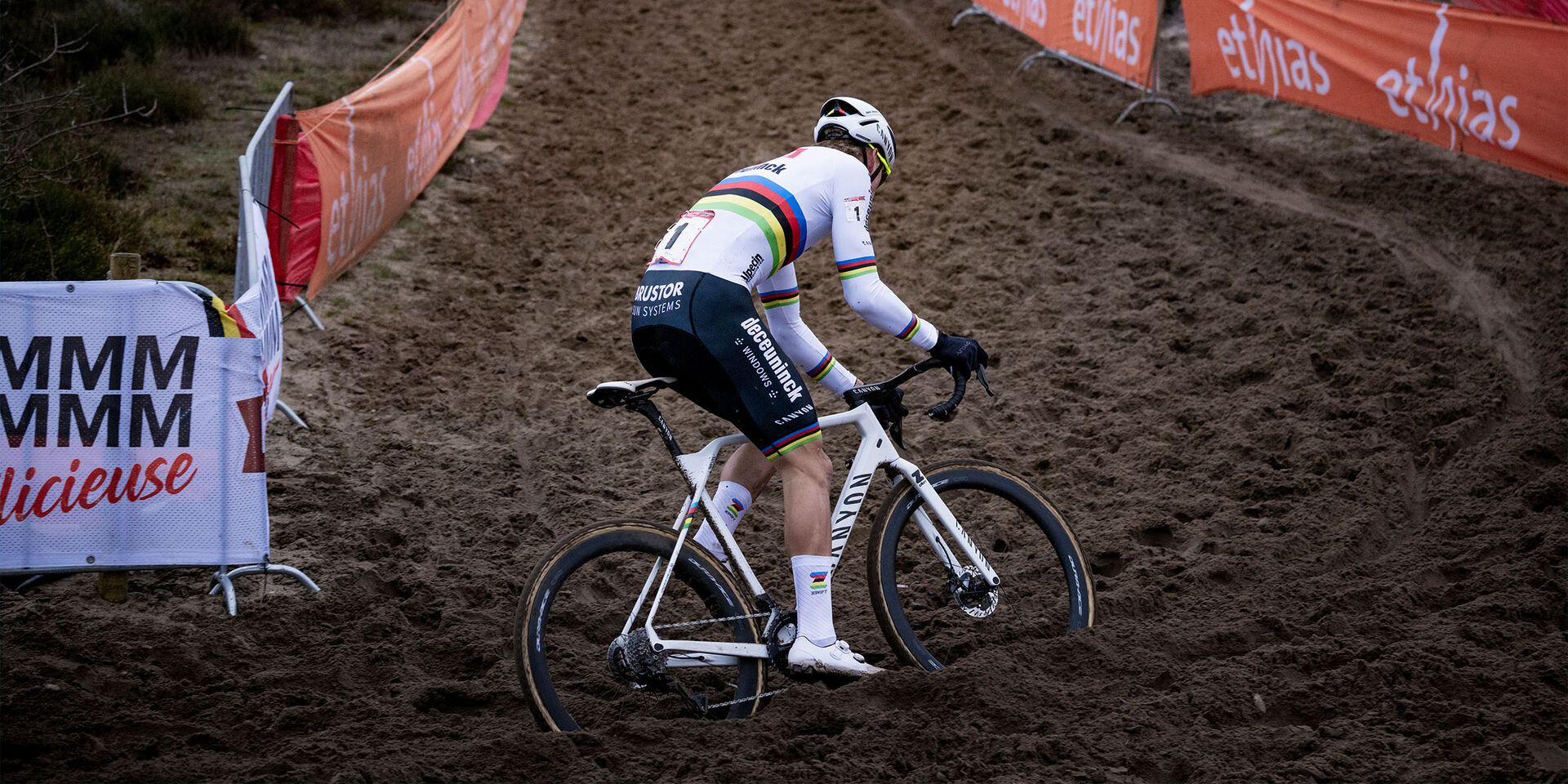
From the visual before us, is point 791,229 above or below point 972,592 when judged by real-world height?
above

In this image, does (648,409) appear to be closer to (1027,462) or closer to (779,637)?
(779,637)

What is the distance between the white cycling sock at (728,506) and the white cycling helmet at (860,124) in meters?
1.37

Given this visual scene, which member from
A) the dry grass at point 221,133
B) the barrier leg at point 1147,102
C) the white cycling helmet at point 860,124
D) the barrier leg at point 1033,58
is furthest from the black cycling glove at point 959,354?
the barrier leg at point 1033,58

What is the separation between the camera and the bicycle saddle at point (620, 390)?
389cm

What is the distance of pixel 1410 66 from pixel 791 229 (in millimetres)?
6726

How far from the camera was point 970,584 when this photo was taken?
4.39 m

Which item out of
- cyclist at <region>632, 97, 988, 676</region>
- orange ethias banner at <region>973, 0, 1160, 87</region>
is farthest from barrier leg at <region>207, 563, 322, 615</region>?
orange ethias banner at <region>973, 0, 1160, 87</region>

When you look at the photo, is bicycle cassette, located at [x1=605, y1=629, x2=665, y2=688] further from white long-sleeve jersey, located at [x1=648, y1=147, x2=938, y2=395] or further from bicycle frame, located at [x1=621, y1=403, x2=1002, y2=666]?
white long-sleeve jersey, located at [x1=648, y1=147, x2=938, y2=395]

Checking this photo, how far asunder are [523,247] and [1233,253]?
582 centimetres

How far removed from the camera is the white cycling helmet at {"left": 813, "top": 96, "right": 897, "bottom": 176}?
443cm

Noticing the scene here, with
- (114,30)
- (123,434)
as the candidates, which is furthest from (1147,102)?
(114,30)

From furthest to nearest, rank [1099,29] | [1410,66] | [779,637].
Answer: [1099,29] < [1410,66] < [779,637]

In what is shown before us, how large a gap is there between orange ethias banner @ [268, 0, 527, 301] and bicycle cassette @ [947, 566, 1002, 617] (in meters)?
5.16

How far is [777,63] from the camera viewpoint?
14328mm
